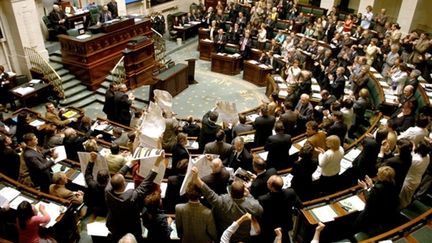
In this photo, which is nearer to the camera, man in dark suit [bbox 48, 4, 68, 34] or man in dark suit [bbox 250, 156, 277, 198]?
man in dark suit [bbox 250, 156, 277, 198]

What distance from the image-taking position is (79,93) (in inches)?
446

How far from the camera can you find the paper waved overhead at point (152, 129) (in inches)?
237

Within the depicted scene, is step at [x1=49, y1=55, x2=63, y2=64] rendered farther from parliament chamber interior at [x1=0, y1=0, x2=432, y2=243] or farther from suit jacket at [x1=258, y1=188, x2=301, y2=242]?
suit jacket at [x1=258, y1=188, x2=301, y2=242]

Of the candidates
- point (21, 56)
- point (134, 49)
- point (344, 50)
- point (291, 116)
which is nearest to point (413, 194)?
point (291, 116)

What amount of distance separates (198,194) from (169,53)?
12.6 meters

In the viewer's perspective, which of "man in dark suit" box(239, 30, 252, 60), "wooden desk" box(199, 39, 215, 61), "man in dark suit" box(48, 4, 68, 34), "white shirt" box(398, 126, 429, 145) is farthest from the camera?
"wooden desk" box(199, 39, 215, 61)

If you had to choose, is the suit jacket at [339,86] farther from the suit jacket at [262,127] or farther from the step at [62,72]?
the step at [62,72]

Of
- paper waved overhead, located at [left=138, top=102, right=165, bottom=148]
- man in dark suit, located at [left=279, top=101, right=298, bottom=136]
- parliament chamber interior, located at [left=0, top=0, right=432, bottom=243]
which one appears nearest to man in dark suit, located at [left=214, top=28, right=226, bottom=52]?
parliament chamber interior, located at [left=0, top=0, right=432, bottom=243]

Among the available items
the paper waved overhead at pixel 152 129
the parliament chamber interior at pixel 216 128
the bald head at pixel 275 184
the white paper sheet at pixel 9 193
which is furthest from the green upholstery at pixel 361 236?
the white paper sheet at pixel 9 193

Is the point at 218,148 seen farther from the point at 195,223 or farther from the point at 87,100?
the point at 87,100

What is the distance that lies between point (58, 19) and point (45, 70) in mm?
2876

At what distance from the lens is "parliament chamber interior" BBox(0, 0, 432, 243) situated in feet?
14.0

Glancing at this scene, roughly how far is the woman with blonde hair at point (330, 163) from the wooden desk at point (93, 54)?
8261 millimetres

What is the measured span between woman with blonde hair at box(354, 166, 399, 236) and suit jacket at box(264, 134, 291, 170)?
4.27 feet
